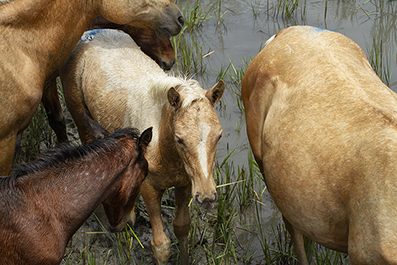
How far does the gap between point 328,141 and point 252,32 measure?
479 centimetres

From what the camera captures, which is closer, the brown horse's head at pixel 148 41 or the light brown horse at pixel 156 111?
the light brown horse at pixel 156 111

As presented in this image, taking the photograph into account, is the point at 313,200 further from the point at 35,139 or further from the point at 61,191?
the point at 35,139

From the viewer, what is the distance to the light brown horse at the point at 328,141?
2.53 m

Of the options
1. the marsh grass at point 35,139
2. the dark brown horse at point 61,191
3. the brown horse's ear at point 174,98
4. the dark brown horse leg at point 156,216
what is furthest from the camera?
the marsh grass at point 35,139

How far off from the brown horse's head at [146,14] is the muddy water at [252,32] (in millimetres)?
1789

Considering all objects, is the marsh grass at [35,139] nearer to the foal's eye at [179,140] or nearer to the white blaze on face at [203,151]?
the foal's eye at [179,140]

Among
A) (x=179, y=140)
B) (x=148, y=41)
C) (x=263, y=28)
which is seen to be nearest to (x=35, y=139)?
(x=148, y=41)

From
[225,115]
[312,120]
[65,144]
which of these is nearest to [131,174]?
[65,144]

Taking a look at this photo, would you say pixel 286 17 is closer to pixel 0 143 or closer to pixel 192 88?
pixel 192 88

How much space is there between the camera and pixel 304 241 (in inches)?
153

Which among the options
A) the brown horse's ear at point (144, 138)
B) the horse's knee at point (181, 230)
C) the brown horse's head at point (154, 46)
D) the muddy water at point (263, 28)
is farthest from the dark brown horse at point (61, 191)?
the muddy water at point (263, 28)

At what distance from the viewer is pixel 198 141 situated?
293cm

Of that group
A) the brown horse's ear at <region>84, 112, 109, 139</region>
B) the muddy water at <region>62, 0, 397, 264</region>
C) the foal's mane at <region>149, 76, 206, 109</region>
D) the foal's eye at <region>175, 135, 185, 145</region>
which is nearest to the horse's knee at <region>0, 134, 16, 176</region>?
the brown horse's ear at <region>84, 112, 109, 139</region>

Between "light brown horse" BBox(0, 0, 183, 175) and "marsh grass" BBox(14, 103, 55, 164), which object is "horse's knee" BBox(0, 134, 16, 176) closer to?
"light brown horse" BBox(0, 0, 183, 175)
